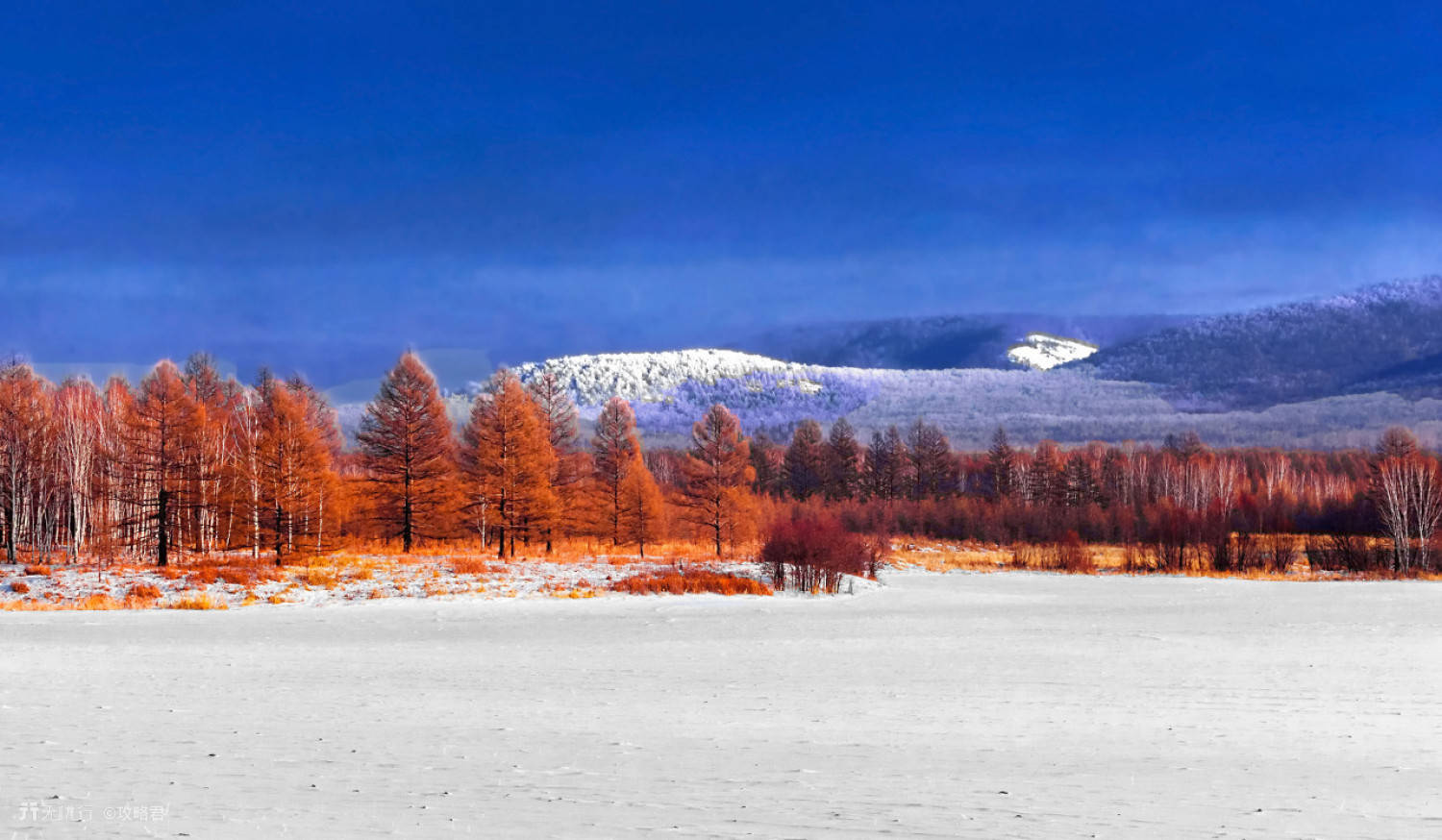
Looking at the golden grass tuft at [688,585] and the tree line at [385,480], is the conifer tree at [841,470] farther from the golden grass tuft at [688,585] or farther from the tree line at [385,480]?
the golden grass tuft at [688,585]

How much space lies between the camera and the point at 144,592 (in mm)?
32938

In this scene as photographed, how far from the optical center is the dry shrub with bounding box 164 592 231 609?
98.5 ft

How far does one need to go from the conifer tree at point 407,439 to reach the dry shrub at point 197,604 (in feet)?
62.6

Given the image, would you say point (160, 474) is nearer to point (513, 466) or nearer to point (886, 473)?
point (513, 466)

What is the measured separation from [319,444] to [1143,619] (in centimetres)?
3720

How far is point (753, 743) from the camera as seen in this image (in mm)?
11109

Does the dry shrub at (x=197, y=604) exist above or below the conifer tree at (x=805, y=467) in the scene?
below

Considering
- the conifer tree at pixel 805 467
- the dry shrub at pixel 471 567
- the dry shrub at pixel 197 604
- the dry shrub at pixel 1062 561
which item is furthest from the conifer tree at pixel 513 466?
the conifer tree at pixel 805 467

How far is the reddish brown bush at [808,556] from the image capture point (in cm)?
3725

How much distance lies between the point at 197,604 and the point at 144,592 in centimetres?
406

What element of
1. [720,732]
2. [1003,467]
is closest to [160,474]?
[720,732]

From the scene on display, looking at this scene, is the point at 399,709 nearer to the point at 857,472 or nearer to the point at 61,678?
the point at 61,678

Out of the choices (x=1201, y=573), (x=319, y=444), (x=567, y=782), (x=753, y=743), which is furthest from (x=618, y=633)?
(x=1201, y=573)

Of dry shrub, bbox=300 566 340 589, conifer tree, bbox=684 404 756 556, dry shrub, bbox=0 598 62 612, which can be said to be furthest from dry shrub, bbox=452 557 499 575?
conifer tree, bbox=684 404 756 556
